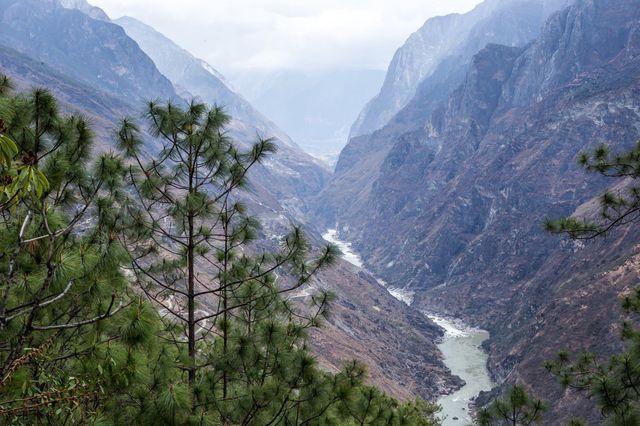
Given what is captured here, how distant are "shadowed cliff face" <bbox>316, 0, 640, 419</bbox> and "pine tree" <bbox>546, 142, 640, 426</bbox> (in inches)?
2071

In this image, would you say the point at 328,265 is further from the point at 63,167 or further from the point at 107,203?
the point at 63,167

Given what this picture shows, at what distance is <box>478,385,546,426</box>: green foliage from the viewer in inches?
452

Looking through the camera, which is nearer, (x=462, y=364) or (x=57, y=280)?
(x=57, y=280)

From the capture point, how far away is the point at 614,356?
11375mm

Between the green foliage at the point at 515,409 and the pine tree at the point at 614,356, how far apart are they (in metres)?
1.19

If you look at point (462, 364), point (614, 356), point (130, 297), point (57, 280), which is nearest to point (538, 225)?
point (462, 364)

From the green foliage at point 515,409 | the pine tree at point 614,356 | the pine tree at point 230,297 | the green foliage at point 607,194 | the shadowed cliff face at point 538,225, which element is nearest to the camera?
the pine tree at point 230,297

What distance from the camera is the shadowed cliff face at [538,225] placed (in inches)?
3012

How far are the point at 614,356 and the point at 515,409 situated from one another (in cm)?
251

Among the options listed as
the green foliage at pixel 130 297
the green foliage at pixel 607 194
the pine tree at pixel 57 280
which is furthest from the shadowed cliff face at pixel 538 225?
the pine tree at pixel 57 280

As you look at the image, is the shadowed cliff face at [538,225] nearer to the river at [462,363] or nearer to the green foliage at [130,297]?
the river at [462,363]

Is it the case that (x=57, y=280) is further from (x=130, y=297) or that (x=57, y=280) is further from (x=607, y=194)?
(x=607, y=194)

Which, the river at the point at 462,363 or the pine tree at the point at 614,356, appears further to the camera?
the river at the point at 462,363

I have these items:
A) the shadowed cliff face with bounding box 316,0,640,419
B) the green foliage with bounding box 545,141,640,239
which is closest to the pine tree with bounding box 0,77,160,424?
the green foliage with bounding box 545,141,640,239
